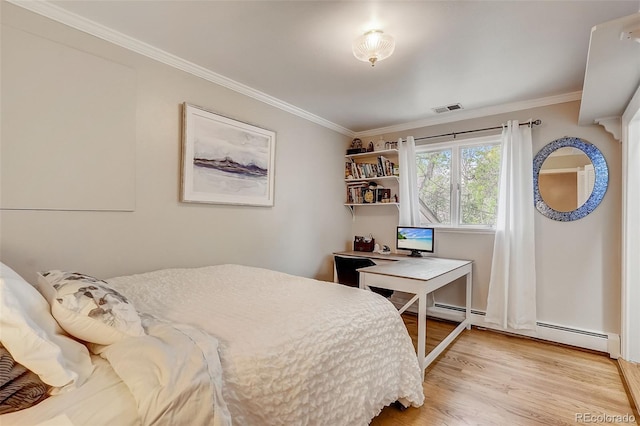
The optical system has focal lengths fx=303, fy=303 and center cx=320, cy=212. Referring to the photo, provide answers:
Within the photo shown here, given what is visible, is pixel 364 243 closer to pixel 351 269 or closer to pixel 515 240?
pixel 351 269

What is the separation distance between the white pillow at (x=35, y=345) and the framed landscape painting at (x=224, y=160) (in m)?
1.57

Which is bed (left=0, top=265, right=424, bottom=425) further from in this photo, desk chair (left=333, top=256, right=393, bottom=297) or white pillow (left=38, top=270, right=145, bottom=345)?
desk chair (left=333, top=256, right=393, bottom=297)

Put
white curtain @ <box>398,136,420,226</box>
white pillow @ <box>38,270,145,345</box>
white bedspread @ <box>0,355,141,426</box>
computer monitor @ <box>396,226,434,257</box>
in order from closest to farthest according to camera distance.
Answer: white bedspread @ <box>0,355,141,426</box>
white pillow @ <box>38,270,145,345</box>
computer monitor @ <box>396,226,434,257</box>
white curtain @ <box>398,136,420,226</box>

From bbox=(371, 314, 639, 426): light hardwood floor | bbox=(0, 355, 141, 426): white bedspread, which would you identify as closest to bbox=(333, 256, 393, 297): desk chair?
bbox=(371, 314, 639, 426): light hardwood floor

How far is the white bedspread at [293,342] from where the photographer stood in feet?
3.65

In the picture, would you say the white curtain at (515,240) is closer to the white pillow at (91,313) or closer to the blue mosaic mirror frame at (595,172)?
the blue mosaic mirror frame at (595,172)

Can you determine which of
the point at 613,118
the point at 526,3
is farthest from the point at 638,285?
the point at 526,3

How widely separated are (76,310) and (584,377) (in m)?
3.25

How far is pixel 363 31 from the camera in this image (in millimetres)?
1943

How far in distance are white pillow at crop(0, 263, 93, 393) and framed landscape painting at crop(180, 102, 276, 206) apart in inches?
61.9

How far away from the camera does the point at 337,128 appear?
13.1 ft

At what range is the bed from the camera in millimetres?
851

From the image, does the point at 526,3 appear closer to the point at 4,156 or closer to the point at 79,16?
the point at 79,16
